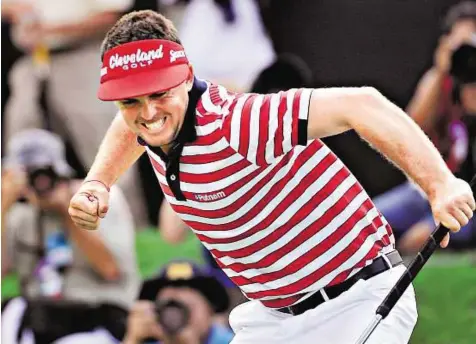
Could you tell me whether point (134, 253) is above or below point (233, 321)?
below

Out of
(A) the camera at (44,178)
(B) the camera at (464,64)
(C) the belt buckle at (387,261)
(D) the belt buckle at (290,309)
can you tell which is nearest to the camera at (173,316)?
(A) the camera at (44,178)

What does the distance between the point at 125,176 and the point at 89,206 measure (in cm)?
244

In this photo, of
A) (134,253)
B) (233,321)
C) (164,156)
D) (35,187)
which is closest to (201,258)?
(134,253)

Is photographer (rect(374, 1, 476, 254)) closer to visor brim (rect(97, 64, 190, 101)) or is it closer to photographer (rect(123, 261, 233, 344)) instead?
photographer (rect(123, 261, 233, 344))

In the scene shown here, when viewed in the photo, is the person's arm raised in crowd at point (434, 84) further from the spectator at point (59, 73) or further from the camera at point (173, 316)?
the spectator at point (59, 73)

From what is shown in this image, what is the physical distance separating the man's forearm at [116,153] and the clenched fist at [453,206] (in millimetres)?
982

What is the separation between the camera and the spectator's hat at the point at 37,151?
5.42 meters

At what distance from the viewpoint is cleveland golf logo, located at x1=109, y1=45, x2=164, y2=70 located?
2.80 metres

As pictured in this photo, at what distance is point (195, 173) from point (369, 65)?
247cm

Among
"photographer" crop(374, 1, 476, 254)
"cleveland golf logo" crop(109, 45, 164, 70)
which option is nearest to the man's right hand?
"cleveland golf logo" crop(109, 45, 164, 70)

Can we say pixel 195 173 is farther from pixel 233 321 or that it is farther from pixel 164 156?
pixel 233 321

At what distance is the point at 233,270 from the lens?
10.2 ft

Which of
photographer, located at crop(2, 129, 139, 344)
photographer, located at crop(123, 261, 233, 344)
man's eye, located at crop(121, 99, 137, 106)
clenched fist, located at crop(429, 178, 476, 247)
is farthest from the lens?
photographer, located at crop(2, 129, 139, 344)

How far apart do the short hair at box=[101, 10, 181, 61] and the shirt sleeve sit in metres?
0.26
